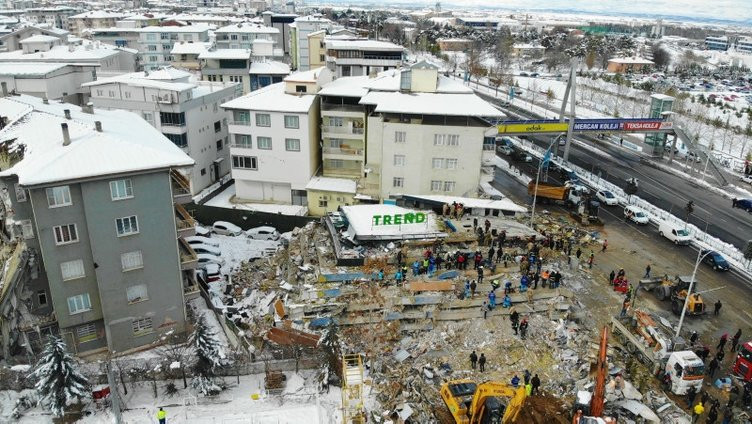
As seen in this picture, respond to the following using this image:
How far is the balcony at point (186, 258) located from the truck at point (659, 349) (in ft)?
81.1

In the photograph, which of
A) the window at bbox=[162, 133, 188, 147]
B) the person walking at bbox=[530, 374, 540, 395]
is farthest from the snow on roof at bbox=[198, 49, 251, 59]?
the person walking at bbox=[530, 374, 540, 395]

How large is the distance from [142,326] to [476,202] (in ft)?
87.3

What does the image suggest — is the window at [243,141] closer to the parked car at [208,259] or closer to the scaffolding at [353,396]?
the parked car at [208,259]

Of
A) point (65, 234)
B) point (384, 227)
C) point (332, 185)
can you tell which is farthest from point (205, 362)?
point (332, 185)

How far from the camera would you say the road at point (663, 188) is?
153ft

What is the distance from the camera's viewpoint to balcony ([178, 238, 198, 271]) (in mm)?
31188

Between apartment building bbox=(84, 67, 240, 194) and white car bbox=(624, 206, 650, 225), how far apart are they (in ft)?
129

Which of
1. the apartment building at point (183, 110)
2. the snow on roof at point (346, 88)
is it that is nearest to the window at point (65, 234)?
the apartment building at point (183, 110)

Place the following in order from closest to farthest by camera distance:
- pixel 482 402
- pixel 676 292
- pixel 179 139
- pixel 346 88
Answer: pixel 482 402
pixel 676 292
pixel 179 139
pixel 346 88

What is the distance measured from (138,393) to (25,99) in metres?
25.2

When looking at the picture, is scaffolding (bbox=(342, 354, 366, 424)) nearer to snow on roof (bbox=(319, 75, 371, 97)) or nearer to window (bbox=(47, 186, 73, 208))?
window (bbox=(47, 186, 73, 208))

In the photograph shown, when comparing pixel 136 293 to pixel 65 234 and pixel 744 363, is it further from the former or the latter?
pixel 744 363

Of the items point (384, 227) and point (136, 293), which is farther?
point (384, 227)

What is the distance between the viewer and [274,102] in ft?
168
